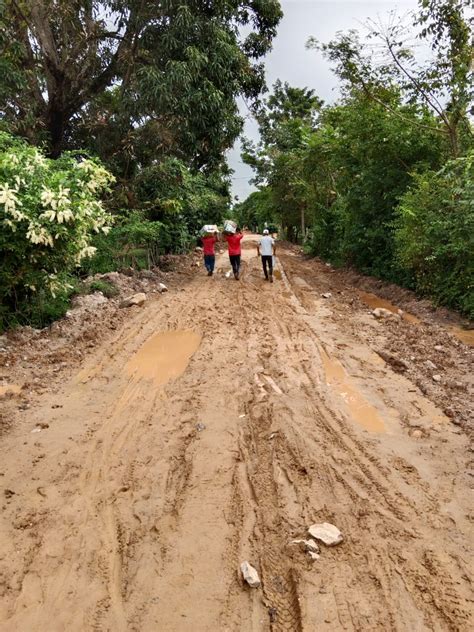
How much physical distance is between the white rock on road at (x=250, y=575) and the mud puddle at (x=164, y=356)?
312 cm

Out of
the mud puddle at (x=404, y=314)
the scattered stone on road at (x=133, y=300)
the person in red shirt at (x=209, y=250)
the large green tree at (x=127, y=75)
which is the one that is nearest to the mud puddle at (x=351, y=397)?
the mud puddle at (x=404, y=314)

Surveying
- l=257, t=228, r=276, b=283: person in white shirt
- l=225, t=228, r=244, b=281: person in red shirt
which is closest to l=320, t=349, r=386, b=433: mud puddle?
l=257, t=228, r=276, b=283: person in white shirt

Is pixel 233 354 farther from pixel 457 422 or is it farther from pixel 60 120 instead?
pixel 60 120

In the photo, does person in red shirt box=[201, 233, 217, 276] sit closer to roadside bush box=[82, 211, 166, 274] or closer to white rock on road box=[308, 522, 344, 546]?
roadside bush box=[82, 211, 166, 274]

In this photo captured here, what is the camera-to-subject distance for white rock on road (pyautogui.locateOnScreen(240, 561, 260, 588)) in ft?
8.43

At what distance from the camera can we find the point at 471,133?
10.3 metres

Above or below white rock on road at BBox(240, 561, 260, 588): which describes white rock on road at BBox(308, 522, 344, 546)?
above

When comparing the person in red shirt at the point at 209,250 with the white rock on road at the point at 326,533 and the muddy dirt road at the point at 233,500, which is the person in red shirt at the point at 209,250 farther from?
the white rock on road at the point at 326,533

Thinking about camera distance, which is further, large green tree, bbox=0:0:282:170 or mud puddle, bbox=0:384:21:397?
large green tree, bbox=0:0:282:170

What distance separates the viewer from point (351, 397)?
5137mm

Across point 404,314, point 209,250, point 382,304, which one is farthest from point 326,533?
point 209,250

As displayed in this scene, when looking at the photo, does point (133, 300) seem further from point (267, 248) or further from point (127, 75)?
point (127, 75)

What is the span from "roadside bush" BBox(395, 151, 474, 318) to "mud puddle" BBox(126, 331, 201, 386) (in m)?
5.18

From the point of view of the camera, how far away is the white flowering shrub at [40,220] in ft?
19.9
